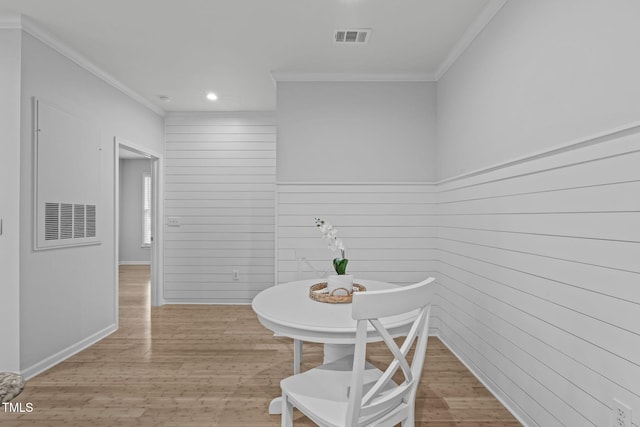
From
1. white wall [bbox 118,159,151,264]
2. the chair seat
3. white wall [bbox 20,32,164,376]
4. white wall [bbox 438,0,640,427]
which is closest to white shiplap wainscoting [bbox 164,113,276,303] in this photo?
white wall [bbox 20,32,164,376]

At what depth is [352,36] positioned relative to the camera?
2.73 m

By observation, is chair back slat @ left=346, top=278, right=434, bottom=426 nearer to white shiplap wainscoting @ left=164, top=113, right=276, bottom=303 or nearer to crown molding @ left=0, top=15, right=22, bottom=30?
crown molding @ left=0, top=15, right=22, bottom=30

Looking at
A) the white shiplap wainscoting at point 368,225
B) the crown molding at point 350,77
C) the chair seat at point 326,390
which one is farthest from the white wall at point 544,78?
the chair seat at point 326,390

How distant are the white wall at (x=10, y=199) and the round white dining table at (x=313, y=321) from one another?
1.87m

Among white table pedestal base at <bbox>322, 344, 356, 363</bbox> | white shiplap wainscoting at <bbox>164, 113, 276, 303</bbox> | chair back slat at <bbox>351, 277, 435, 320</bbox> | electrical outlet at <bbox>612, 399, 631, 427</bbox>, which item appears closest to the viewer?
chair back slat at <bbox>351, 277, 435, 320</bbox>

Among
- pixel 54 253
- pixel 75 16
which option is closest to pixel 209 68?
pixel 75 16

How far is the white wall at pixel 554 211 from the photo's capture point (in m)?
1.31

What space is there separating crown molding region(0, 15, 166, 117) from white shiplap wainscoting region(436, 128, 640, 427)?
3452 millimetres

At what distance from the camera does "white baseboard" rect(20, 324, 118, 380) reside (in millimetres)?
2498

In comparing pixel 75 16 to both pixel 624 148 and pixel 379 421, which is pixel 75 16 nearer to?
pixel 379 421

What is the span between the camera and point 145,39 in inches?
109

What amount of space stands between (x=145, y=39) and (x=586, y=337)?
11.4ft

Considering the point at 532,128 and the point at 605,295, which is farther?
the point at 532,128

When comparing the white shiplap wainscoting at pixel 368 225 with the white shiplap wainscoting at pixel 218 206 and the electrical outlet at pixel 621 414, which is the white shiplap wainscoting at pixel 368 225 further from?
the electrical outlet at pixel 621 414
